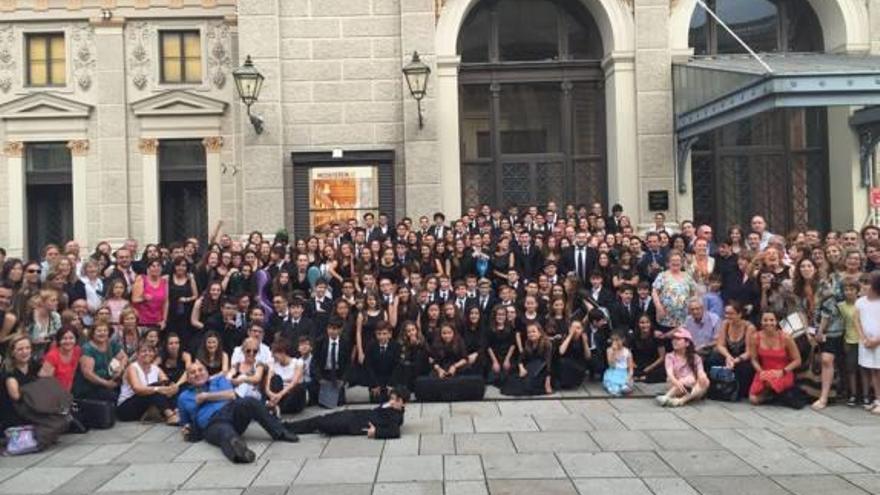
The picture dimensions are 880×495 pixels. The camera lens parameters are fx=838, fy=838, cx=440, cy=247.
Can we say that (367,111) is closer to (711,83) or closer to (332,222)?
(332,222)

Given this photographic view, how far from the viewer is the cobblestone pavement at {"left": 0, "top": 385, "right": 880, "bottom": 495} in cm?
785

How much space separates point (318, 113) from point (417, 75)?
8.39ft

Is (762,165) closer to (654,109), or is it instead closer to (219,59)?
(654,109)

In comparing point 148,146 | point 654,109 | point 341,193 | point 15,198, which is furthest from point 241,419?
point 15,198

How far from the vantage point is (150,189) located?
73.0 feet

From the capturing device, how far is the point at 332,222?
18.1 meters

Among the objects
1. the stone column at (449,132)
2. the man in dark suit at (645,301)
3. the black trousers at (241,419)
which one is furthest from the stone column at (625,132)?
the black trousers at (241,419)

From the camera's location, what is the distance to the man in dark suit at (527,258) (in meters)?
14.6

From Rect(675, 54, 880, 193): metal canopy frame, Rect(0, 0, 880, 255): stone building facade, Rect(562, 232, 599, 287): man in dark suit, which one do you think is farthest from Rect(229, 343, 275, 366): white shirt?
Rect(675, 54, 880, 193): metal canopy frame

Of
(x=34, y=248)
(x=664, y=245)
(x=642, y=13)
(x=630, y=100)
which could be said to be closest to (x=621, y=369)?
(x=664, y=245)

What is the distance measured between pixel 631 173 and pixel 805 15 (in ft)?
20.6

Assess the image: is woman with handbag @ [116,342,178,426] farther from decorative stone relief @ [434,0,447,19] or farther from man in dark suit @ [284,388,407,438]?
decorative stone relief @ [434,0,447,19]

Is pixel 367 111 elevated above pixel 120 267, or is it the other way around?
pixel 367 111

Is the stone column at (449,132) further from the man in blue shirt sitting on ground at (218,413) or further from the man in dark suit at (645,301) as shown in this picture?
the man in blue shirt sitting on ground at (218,413)
